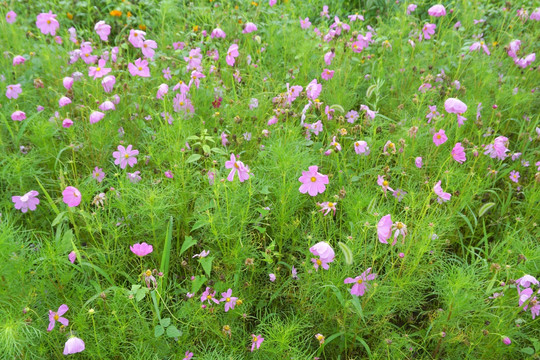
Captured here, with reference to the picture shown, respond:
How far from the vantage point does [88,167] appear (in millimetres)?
2236

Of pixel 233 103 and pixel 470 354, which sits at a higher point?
pixel 233 103

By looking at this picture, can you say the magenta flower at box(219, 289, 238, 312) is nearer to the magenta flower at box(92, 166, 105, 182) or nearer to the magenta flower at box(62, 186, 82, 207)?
the magenta flower at box(62, 186, 82, 207)

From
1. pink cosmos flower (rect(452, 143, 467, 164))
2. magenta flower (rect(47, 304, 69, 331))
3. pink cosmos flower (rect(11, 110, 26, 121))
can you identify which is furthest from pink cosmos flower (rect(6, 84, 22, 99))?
pink cosmos flower (rect(452, 143, 467, 164))

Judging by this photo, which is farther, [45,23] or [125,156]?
[45,23]

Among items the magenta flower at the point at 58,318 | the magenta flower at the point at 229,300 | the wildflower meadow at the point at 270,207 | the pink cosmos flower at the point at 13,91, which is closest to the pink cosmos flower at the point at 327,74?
the wildflower meadow at the point at 270,207

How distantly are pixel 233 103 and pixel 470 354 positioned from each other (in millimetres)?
1722

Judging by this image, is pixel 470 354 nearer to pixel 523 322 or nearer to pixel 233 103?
pixel 523 322

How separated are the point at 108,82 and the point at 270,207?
3.84 feet

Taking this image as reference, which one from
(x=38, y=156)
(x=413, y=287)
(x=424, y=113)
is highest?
(x=424, y=113)

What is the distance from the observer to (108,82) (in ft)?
7.78

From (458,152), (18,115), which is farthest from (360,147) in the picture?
(18,115)

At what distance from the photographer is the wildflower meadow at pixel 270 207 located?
1569 millimetres

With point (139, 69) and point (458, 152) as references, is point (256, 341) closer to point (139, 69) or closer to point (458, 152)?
point (458, 152)

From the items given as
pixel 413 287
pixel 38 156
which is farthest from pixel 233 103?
pixel 413 287
